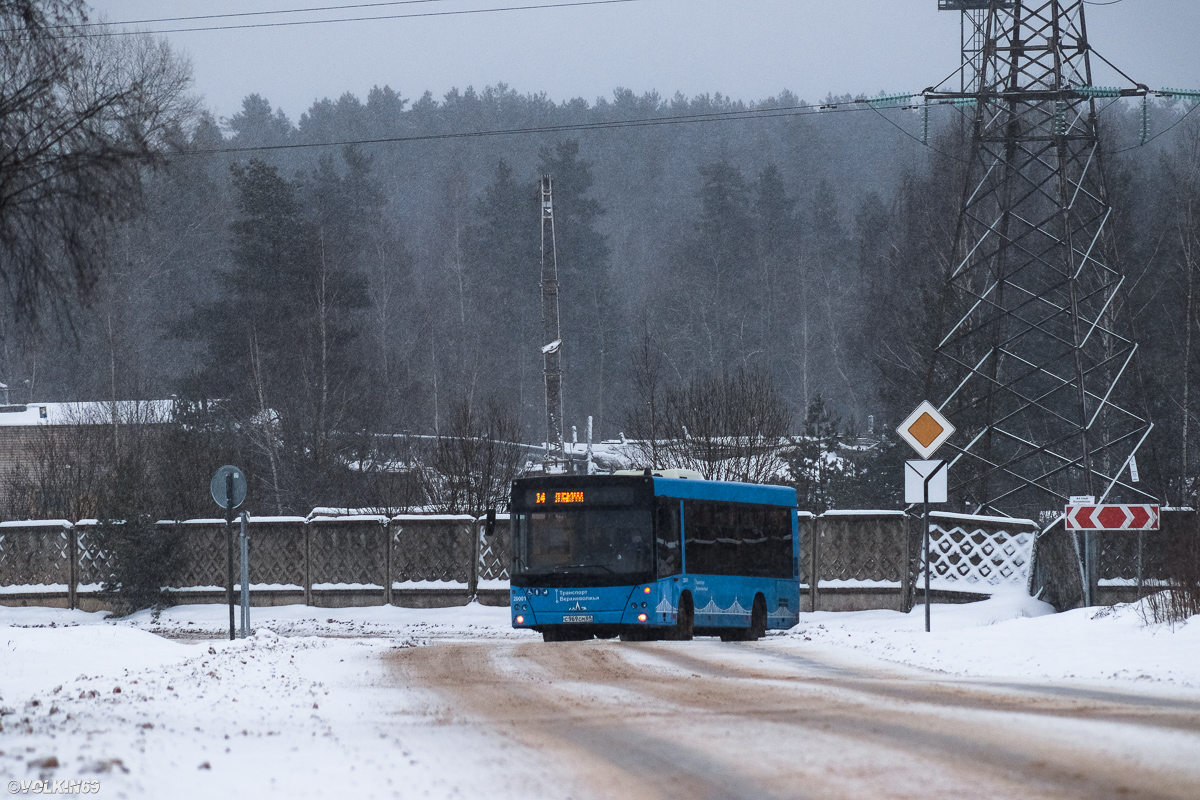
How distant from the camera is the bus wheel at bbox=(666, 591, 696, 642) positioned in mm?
24781

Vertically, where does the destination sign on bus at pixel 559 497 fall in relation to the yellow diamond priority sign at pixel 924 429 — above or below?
below

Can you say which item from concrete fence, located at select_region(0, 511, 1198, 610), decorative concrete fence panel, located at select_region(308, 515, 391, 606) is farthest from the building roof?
decorative concrete fence panel, located at select_region(308, 515, 391, 606)

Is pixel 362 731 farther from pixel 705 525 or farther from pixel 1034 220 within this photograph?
pixel 1034 220

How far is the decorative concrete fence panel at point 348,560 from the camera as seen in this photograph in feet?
114

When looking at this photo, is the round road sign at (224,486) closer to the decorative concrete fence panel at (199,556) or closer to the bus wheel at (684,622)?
the bus wheel at (684,622)

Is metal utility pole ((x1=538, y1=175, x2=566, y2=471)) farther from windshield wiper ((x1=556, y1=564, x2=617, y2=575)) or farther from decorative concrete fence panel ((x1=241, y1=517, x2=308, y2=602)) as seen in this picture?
windshield wiper ((x1=556, y1=564, x2=617, y2=575))

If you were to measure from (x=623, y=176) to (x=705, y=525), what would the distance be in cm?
9796

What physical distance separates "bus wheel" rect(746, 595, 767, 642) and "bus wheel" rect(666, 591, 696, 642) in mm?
2165

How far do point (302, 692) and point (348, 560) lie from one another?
21967 millimetres

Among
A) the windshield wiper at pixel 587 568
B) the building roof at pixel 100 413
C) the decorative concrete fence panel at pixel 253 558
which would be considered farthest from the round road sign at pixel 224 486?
the building roof at pixel 100 413

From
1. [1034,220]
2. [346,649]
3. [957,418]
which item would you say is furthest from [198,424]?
[1034,220]

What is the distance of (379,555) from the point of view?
3478 cm

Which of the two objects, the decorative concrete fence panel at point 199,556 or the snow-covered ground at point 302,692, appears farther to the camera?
the decorative concrete fence panel at point 199,556

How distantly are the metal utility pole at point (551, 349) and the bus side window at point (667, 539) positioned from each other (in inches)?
596
